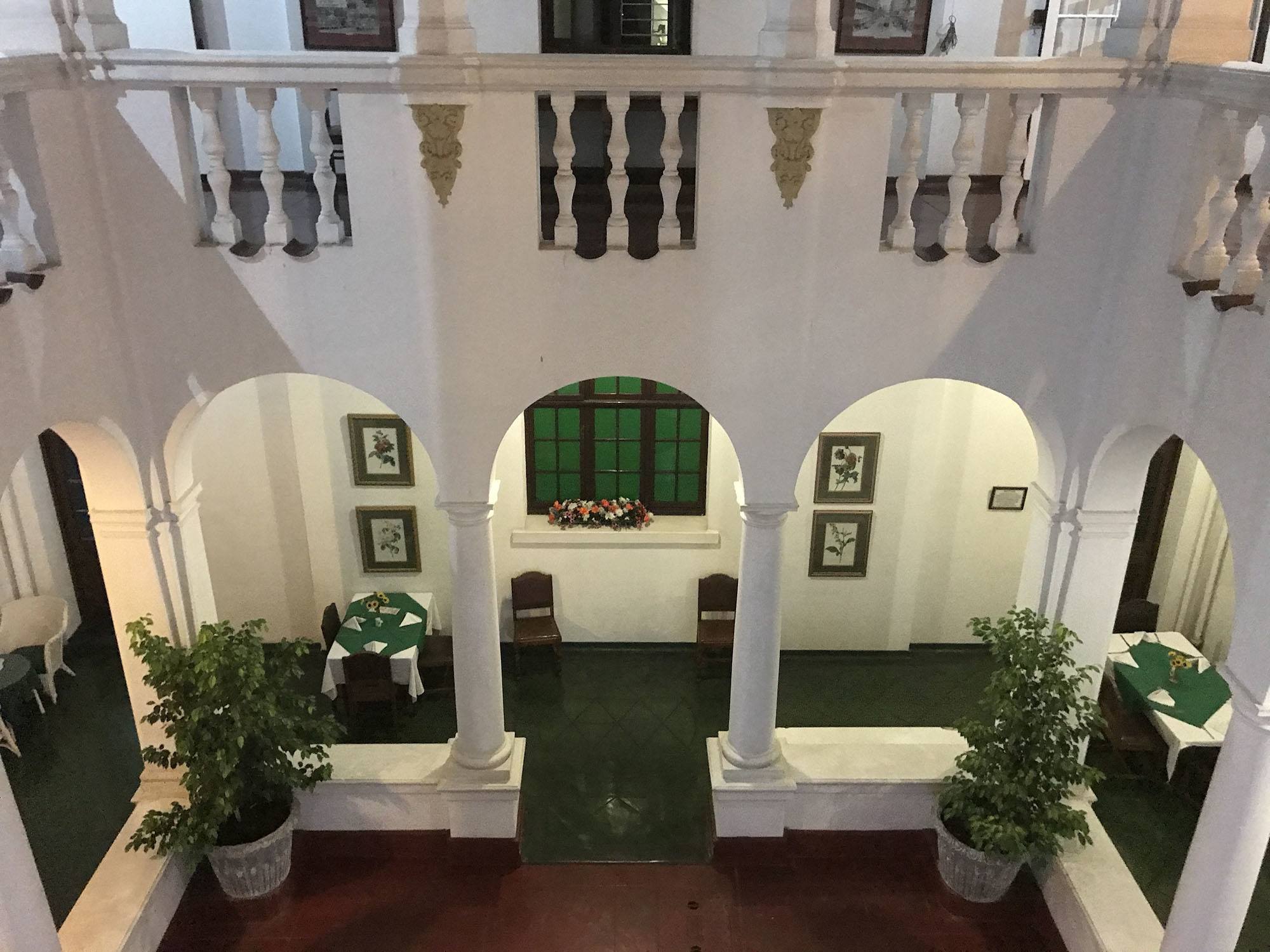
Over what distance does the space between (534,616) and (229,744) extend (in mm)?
4015

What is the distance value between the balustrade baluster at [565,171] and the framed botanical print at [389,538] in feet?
14.7

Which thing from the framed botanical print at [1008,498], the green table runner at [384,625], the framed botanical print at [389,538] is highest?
the framed botanical print at [1008,498]

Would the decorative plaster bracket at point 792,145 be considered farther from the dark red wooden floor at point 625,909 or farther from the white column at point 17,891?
the white column at point 17,891

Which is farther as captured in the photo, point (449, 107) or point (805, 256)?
point (805, 256)

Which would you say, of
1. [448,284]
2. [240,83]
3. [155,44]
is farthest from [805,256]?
[155,44]

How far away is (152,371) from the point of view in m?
6.20

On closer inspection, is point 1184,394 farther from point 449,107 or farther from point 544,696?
point 544,696

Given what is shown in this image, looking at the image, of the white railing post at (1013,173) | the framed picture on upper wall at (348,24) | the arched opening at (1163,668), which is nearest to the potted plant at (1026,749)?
the arched opening at (1163,668)

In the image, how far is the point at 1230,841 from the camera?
16.4 ft

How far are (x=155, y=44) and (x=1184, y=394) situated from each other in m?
7.92

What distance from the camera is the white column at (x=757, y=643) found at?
671 centimetres

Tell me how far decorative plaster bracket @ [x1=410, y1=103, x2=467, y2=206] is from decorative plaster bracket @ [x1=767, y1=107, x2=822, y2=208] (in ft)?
5.54

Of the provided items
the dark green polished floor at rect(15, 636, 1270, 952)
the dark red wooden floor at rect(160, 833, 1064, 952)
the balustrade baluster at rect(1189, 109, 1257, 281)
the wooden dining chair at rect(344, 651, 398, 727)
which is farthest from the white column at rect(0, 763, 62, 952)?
the balustrade baluster at rect(1189, 109, 1257, 281)

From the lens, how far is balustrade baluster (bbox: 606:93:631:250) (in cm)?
548
